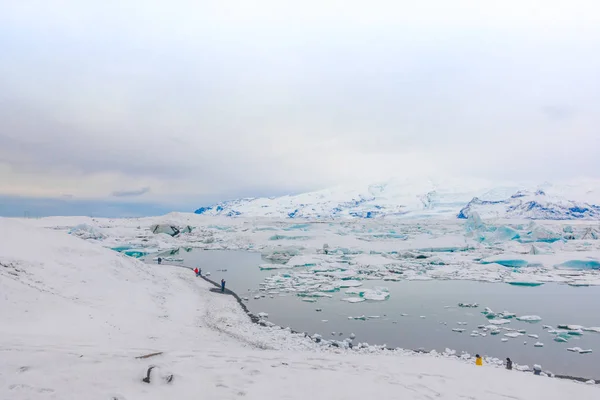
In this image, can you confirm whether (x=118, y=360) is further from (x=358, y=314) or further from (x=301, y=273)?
(x=301, y=273)

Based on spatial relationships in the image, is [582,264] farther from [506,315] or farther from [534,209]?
[534,209]

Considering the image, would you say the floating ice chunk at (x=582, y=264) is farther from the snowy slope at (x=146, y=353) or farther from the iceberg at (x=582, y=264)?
the snowy slope at (x=146, y=353)

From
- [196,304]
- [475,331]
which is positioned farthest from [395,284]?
[196,304]

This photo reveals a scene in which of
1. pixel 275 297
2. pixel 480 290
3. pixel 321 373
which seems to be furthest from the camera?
pixel 480 290

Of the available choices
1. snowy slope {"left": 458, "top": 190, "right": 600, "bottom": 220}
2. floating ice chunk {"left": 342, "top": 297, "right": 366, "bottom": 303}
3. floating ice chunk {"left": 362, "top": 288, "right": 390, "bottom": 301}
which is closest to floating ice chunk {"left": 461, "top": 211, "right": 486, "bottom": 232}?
floating ice chunk {"left": 362, "top": 288, "right": 390, "bottom": 301}

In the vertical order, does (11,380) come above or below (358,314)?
above

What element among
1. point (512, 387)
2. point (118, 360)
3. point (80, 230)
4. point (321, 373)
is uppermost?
point (80, 230)

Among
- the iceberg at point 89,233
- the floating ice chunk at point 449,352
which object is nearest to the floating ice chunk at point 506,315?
the floating ice chunk at point 449,352

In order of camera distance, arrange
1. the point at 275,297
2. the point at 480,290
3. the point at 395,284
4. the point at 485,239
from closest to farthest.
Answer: the point at 275,297, the point at 480,290, the point at 395,284, the point at 485,239
